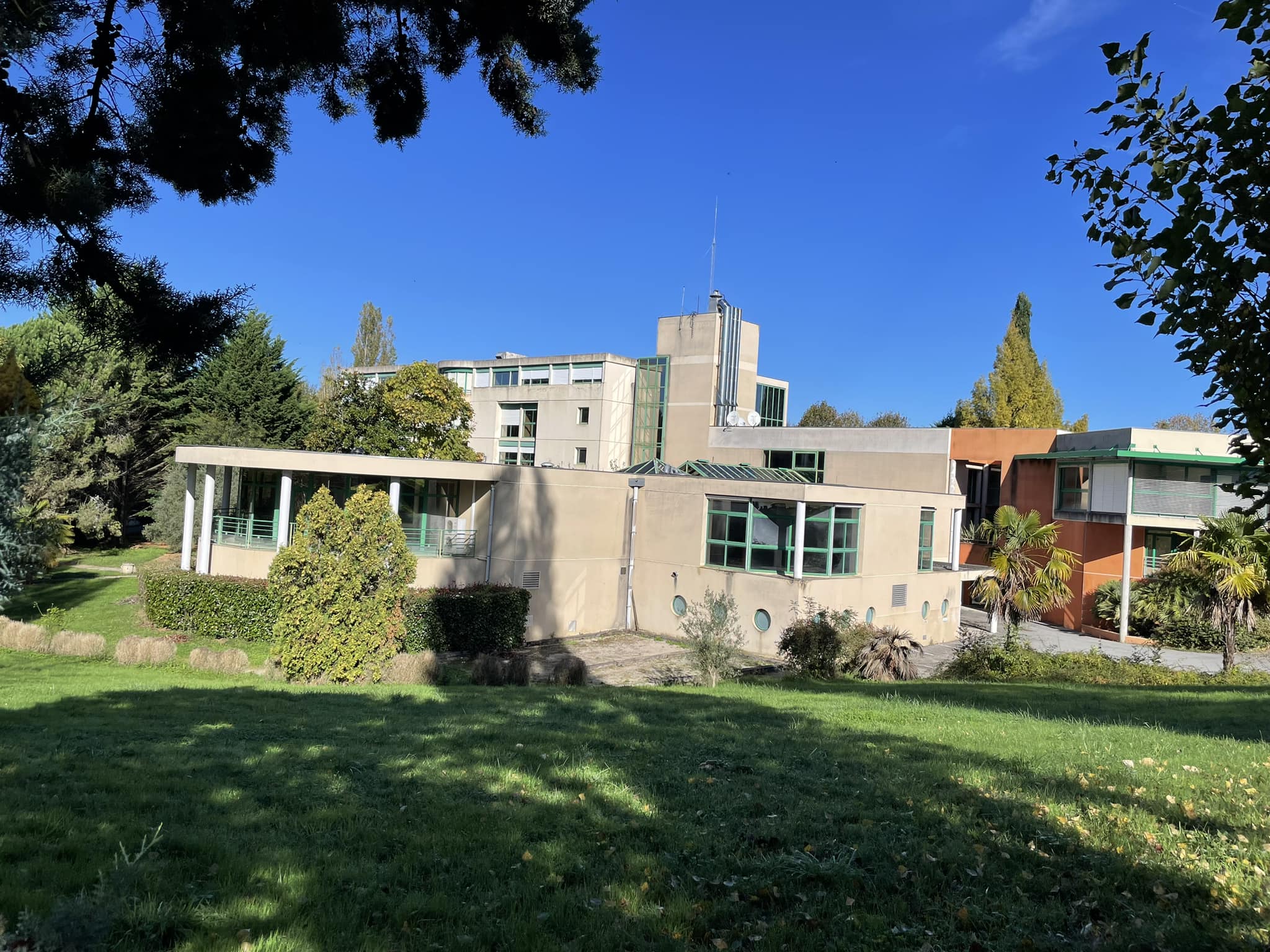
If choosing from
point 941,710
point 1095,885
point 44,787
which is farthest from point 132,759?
point 941,710

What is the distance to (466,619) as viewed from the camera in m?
20.8

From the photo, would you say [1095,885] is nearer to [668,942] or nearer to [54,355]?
[668,942]

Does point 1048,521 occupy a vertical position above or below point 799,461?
below

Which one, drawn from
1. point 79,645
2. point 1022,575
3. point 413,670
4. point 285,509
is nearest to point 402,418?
point 285,509

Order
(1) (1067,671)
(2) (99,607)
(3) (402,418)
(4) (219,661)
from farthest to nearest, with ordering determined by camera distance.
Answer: (3) (402,418) < (2) (99,607) < (1) (1067,671) < (4) (219,661)

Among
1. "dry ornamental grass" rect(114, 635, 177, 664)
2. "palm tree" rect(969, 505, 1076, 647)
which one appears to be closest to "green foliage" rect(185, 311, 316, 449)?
"dry ornamental grass" rect(114, 635, 177, 664)

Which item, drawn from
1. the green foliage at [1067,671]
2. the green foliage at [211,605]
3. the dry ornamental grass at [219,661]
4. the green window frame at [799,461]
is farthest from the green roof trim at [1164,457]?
the dry ornamental grass at [219,661]

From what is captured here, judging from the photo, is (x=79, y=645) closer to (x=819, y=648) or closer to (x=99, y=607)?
(x=99, y=607)

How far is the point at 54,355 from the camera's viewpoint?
20.3 feet

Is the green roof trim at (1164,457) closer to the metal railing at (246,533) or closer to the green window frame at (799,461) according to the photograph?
the green window frame at (799,461)

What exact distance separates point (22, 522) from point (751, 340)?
28786 mm

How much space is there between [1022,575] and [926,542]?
3.02 metres

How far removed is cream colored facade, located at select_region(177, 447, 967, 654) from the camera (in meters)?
22.8

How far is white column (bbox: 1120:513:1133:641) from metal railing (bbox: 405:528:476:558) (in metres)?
20.8
